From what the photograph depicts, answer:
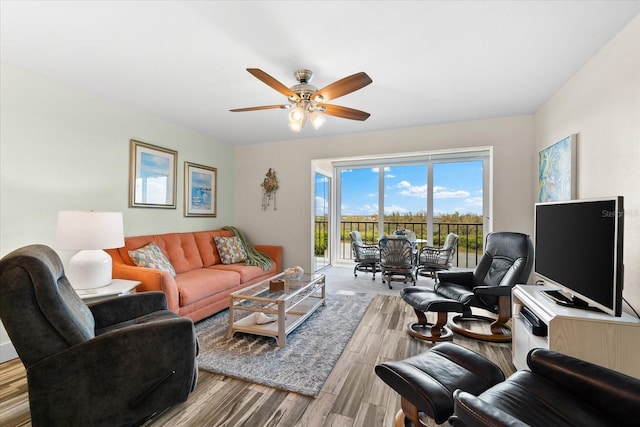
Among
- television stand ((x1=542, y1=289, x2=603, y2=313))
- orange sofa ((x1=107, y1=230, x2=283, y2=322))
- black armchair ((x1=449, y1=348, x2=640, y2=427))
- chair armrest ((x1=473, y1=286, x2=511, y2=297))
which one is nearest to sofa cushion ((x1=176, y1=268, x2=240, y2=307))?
orange sofa ((x1=107, y1=230, x2=283, y2=322))

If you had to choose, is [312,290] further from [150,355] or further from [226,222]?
[226,222]

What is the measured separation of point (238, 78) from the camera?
8.30 ft

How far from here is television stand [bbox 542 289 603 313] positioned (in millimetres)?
1706

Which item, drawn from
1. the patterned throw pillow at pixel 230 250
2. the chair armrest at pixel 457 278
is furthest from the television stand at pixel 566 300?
the patterned throw pillow at pixel 230 250

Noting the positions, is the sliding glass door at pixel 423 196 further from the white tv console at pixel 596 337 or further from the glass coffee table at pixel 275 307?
the white tv console at pixel 596 337

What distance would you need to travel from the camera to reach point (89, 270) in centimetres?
231

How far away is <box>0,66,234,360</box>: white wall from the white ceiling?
192 mm

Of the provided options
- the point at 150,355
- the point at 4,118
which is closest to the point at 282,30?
the point at 150,355

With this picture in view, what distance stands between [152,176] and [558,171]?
4.62 m

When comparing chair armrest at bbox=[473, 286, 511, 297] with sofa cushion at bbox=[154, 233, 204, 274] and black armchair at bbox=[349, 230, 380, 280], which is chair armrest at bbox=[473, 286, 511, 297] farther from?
sofa cushion at bbox=[154, 233, 204, 274]

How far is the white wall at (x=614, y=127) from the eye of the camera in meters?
1.77

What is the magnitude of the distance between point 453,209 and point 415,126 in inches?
104

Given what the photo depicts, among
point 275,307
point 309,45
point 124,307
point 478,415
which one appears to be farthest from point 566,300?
point 124,307

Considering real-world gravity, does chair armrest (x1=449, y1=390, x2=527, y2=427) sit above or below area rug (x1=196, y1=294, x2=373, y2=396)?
above
